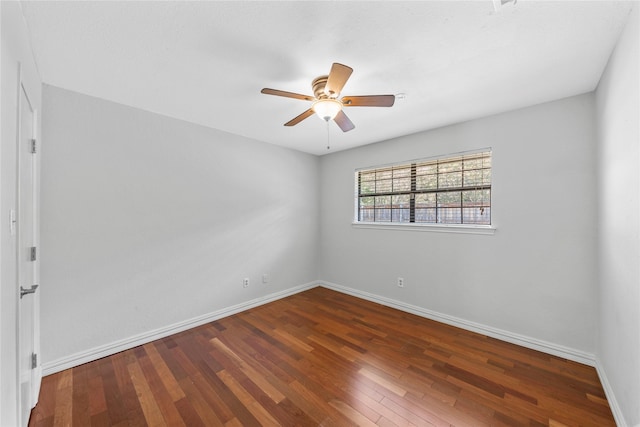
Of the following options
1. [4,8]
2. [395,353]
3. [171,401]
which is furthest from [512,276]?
[4,8]

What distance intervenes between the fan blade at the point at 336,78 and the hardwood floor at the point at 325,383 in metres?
2.15

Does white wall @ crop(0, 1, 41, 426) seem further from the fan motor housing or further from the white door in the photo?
the fan motor housing

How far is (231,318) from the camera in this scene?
3.16m

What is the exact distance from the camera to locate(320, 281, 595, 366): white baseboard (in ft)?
7.42

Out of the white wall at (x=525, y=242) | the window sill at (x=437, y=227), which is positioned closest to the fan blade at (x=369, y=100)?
the white wall at (x=525, y=242)

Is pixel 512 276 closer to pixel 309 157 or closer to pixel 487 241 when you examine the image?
pixel 487 241

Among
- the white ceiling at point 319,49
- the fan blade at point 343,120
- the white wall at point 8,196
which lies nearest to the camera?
the white wall at point 8,196

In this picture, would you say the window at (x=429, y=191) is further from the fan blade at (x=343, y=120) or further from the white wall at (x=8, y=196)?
the white wall at (x=8, y=196)

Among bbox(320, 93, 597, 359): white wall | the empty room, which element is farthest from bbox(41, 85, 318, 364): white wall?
bbox(320, 93, 597, 359): white wall

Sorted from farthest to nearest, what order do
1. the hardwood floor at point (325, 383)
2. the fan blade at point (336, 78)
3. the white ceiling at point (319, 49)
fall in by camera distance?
the hardwood floor at point (325, 383) < the fan blade at point (336, 78) < the white ceiling at point (319, 49)

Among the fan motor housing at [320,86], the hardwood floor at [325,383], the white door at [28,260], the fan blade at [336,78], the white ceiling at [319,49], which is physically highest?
the white ceiling at [319,49]

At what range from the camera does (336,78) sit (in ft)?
5.12

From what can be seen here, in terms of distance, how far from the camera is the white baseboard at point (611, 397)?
5.08 ft

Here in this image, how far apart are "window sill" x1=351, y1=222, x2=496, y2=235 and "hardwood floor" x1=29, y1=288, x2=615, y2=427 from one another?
1115mm
